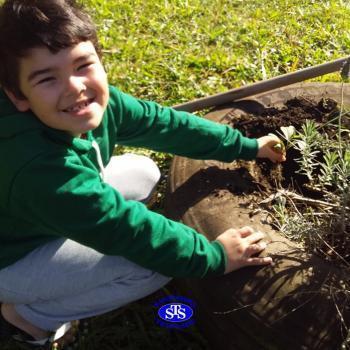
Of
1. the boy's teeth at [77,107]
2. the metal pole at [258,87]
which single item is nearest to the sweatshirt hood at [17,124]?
the boy's teeth at [77,107]

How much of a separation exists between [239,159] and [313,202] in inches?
16.0

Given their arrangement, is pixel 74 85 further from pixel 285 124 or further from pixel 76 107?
pixel 285 124

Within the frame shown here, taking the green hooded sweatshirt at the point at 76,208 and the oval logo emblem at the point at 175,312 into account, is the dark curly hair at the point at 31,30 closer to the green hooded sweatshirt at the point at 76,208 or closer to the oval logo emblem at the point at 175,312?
the green hooded sweatshirt at the point at 76,208

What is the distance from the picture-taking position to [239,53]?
3953 millimetres

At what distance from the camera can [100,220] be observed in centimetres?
171

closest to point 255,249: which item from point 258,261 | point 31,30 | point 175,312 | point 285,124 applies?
point 258,261

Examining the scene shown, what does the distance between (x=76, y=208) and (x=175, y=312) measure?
2.55 feet

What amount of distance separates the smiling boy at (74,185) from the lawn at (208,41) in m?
0.91

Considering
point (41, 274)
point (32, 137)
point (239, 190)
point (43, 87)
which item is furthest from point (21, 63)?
point (239, 190)

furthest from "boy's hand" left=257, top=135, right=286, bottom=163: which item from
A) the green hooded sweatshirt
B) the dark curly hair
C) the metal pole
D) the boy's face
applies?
the dark curly hair

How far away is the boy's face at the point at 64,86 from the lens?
1.61 metres

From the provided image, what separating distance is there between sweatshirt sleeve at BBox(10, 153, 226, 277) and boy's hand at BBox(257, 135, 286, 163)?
563 mm

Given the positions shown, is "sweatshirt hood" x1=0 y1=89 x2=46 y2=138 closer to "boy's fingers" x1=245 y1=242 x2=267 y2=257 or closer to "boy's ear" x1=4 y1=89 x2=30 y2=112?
"boy's ear" x1=4 y1=89 x2=30 y2=112

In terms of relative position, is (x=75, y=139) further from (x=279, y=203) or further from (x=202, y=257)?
(x=279, y=203)
